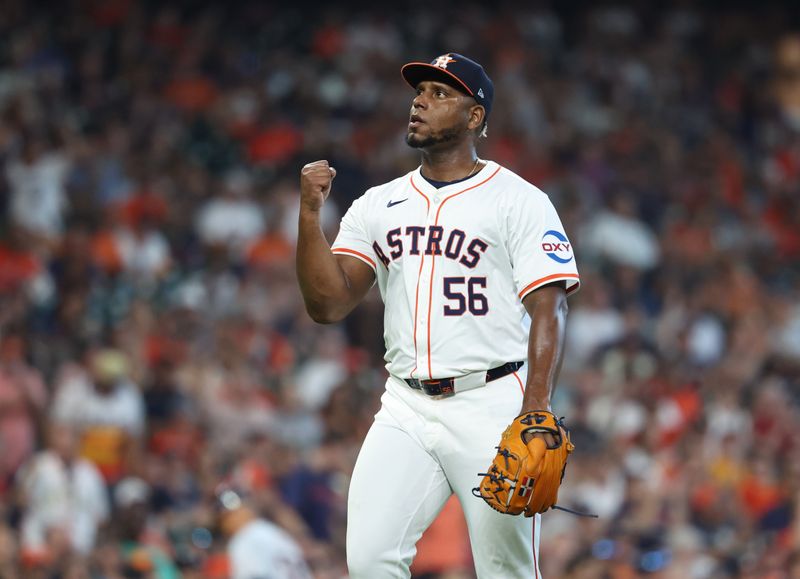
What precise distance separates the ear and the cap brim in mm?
68

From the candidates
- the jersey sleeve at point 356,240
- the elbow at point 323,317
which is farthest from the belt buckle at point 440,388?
the jersey sleeve at point 356,240

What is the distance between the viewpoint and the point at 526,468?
3861 mm

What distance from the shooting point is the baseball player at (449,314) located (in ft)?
13.8

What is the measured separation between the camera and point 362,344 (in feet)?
35.1

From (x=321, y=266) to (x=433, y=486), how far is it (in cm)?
83

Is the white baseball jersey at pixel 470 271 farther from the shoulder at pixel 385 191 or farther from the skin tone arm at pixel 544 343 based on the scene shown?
the shoulder at pixel 385 191

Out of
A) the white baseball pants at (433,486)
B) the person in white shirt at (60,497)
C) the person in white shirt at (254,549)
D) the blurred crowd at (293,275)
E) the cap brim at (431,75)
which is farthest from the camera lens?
the blurred crowd at (293,275)

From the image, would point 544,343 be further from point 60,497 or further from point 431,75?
point 60,497

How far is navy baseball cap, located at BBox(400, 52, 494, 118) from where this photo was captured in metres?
4.40

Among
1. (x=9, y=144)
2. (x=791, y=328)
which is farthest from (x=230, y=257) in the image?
(x=791, y=328)

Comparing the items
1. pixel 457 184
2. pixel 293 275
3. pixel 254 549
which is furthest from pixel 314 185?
pixel 293 275

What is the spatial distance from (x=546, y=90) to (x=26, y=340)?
6.74 metres

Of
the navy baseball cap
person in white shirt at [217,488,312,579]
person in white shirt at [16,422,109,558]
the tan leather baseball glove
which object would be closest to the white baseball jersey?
the navy baseball cap

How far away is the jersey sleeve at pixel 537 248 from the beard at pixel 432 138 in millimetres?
335
